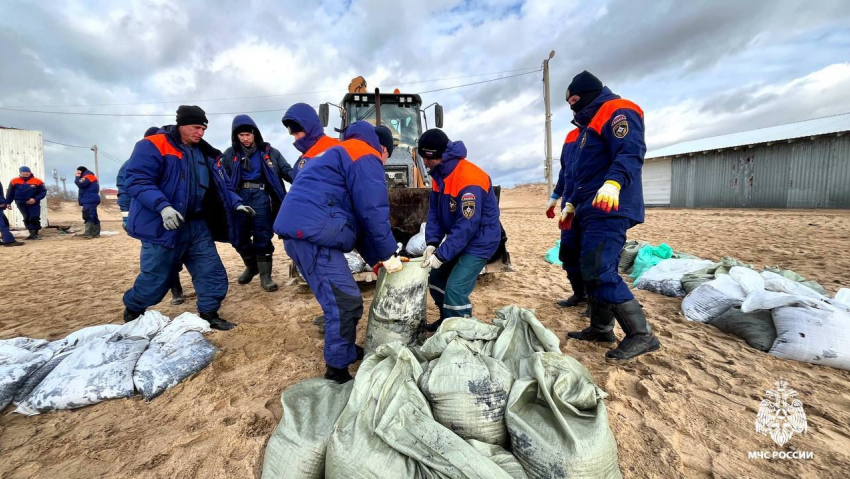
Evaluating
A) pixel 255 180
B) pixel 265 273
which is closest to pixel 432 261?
pixel 255 180

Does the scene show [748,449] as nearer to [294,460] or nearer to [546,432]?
[546,432]

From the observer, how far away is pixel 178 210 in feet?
8.46

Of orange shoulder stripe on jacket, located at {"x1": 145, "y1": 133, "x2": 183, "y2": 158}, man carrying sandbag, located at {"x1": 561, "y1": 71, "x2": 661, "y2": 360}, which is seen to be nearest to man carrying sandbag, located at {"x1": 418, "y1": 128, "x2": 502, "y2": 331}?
man carrying sandbag, located at {"x1": 561, "y1": 71, "x2": 661, "y2": 360}

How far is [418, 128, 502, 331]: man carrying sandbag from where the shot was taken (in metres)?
2.29

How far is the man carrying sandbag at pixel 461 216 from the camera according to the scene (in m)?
2.29

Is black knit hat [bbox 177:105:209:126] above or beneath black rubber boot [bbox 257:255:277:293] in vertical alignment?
above

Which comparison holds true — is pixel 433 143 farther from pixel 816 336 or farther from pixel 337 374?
pixel 816 336

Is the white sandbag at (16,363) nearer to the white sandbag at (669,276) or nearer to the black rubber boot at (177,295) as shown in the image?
the black rubber boot at (177,295)

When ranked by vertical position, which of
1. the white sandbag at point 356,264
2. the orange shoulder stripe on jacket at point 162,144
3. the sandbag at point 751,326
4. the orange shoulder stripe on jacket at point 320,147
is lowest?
the sandbag at point 751,326

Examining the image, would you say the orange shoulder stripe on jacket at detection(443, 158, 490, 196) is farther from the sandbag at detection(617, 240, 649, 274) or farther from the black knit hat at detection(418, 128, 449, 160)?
the sandbag at detection(617, 240, 649, 274)

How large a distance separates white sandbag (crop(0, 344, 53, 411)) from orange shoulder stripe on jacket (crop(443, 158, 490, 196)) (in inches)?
98.0

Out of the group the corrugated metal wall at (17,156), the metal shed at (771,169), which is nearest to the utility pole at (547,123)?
the metal shed at (771,169)

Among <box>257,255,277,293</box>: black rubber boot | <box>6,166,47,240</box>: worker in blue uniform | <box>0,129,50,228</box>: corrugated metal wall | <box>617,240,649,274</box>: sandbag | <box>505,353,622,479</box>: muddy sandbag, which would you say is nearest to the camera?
<box>505,353,622,479</box>: muddy sandbag

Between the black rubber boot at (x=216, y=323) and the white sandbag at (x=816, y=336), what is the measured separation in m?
3.72
